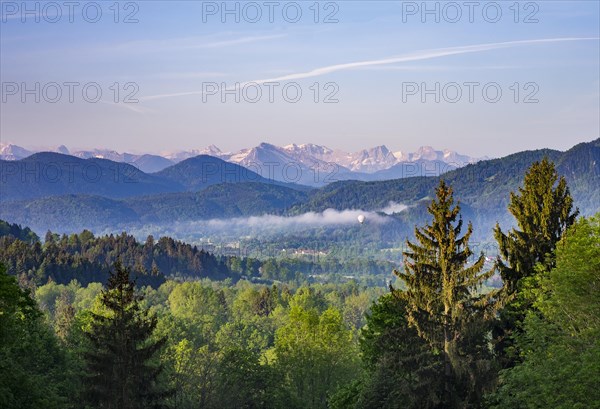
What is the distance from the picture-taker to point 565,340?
145ft

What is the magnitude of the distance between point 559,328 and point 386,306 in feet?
52.0

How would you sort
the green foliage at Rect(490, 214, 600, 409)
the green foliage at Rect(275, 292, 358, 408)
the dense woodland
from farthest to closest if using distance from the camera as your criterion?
1. the green foliage at Rect(275, 292, 358, 408)
2. the dense woodland
3. the green foliage at Rect(490, 214, 600, 409)

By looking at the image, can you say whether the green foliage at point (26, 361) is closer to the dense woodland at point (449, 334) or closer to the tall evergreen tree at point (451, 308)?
the dense woodland at point (449, 334)

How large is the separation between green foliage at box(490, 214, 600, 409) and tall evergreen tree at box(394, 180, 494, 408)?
7.50 ft

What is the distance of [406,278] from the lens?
2069 inches

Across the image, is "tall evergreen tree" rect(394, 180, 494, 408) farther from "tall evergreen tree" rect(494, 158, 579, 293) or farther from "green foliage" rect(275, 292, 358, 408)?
"green foliage" rect(275, 292, 358, 408)

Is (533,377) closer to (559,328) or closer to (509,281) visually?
(559,328)

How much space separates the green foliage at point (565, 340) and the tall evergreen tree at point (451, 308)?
2.29m

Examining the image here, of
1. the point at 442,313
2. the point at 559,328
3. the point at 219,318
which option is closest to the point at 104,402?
the point at 442,313

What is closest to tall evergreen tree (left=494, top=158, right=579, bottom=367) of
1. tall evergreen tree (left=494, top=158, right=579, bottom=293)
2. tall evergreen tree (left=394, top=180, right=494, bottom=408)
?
tall evergreen tree (left=494, top=158, right=579, bottom=293)

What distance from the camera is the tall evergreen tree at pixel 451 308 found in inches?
1982

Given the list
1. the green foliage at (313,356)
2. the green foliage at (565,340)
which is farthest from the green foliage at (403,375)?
the green foliage at (313,356)

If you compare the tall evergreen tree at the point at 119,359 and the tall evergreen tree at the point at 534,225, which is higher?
the tall evergreen tree at the point at 534,225

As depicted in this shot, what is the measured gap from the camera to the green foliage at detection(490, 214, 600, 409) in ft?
123
